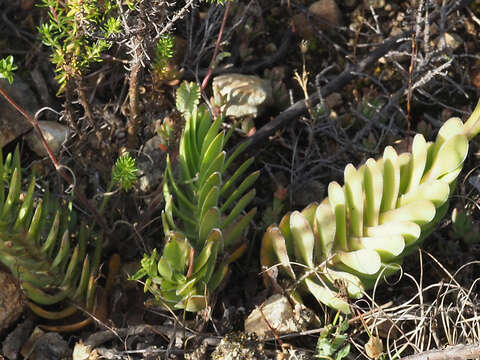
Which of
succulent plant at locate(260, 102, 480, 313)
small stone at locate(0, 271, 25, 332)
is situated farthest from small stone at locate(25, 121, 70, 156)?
succulent plant at locate(260, 102, 480, 313)

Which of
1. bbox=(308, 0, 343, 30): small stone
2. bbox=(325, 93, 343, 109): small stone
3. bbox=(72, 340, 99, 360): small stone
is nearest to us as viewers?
bbox=(72, 340, 99, 360): small stone

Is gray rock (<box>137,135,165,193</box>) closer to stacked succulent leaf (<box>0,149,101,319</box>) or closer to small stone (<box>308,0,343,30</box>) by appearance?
stacked succulent leaf (<box>0,149,101,319</box>)

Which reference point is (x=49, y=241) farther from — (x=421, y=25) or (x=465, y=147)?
(x=421, y=25)

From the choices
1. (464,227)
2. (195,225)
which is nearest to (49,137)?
(195,225)

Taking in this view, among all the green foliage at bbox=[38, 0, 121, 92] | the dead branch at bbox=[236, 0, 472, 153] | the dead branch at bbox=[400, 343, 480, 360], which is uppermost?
the green foliage at bbox=[38, 0, 121, 92]

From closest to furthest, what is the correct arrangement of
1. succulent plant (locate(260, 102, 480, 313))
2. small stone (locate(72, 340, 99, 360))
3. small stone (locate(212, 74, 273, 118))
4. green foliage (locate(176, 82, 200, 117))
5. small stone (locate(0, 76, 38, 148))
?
succulent plant (locate(260, 102, 480, 313)), small stone (locate(72, 340, 99, 360)), green foliage (locate(176, 82, 200, 117)), small stone (locate(0, 76, 38, 148)), small stone (locate(212, 74, 273, 118))

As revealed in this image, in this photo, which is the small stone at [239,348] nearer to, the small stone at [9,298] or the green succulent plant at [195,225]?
the green succulent plant at [195,225]

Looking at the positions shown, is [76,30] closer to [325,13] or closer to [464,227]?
[325,13]
